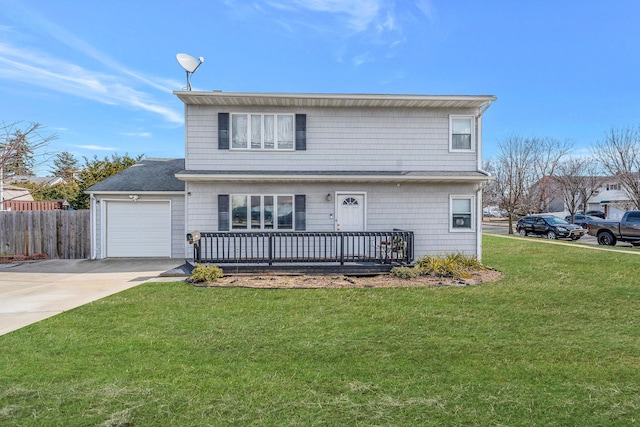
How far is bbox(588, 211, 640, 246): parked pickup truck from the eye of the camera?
1650 cm

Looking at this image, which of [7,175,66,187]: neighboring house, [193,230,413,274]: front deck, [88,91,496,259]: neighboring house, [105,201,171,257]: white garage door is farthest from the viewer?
[7,175,66,187]: neighboring house

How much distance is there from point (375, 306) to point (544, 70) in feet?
71.8

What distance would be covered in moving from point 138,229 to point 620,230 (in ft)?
74.5

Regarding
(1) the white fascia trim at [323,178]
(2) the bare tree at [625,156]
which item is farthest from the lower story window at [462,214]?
(2) the bare tree at [625,156]

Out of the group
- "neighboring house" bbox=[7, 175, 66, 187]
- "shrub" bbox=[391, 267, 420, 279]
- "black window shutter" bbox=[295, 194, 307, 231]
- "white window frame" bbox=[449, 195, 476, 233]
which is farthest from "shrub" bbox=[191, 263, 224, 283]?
"neighboring house" bbox=[7, 175, 66, 187]

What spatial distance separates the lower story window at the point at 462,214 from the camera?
37.8 ft

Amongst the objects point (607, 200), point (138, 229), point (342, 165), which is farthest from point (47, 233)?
point (607, 200)

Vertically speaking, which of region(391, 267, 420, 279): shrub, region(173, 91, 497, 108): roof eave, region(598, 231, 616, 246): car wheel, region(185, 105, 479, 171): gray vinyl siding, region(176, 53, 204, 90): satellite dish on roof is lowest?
region(391, 267, 420, 279): shrub

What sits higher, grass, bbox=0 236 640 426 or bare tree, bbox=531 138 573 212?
bare tree, bbox=531 138 573 212

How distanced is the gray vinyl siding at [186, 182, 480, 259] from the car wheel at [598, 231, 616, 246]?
1170 centimetres

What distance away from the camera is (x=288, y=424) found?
2725mm

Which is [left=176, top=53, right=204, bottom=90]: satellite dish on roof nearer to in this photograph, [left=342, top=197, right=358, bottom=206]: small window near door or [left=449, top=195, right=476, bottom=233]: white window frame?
[left=342, top=197, right=358, bottom=206]: small window near door

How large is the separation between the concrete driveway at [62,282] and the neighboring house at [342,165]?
1924mm

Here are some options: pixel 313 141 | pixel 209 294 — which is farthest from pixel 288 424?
pixel 313 141
